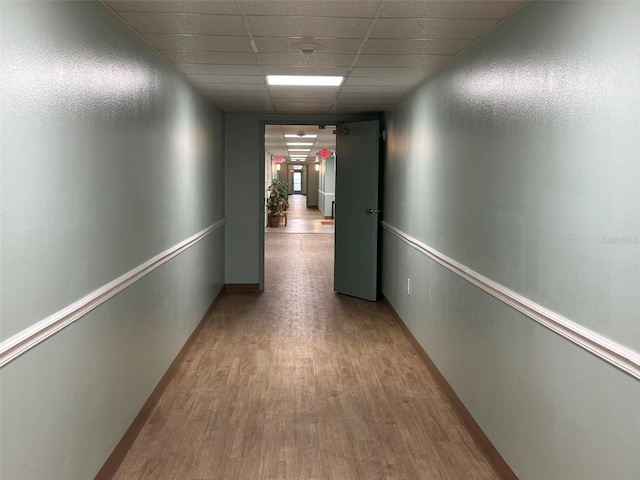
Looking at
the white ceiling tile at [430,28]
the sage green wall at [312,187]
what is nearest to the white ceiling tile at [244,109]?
the white ceiling tile at [430,28]

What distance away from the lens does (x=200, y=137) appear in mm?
4918

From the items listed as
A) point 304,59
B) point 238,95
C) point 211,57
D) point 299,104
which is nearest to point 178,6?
point 211,57

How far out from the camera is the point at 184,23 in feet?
8.98

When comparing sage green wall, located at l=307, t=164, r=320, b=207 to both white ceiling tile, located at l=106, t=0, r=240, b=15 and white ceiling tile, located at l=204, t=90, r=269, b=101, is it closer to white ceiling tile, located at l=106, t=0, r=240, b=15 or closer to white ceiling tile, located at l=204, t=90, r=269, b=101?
white ceiling tile, located at l=204, t=90, r=269, b=101

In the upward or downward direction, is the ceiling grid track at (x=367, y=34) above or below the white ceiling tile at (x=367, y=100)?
below

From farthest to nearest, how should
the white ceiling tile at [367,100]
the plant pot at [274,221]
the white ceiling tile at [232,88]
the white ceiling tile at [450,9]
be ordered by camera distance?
the plant pot at [274,221]
the white ceiling tile at [367,100]
the white ceiling tile at [232,88]
the white ceiling tile at [450,9]

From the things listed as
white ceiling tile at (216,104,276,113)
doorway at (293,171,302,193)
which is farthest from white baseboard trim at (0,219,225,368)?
doorway at (293,171,302,193)

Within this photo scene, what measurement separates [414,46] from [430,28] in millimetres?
Answer: 377

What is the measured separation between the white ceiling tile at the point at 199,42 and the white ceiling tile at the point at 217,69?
473 mm

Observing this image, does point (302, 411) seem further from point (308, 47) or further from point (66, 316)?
point (308, 47)

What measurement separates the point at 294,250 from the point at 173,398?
714 centimetres

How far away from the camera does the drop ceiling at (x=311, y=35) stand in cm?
248

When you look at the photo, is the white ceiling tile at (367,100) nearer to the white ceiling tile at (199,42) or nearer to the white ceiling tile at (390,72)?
the white ceiling tile at (390,72)

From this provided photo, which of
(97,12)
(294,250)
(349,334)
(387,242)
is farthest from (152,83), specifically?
(294,250)
